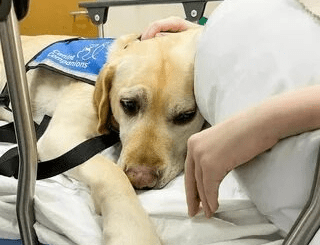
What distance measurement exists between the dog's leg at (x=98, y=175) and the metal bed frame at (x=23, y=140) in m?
0.16

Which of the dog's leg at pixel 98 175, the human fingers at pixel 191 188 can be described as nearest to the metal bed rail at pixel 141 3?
the dog's leg at pixel 98 175

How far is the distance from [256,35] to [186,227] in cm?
39

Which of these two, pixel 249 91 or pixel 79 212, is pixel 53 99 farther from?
pixel 249 91

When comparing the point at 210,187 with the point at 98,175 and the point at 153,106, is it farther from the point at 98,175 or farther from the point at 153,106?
the point at 153,106

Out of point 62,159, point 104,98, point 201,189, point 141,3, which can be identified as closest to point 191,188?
point 201,189

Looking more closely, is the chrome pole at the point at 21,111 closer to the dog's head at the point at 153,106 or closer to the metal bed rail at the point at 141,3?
the dog's head at the point at 153,106

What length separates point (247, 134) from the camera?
73cm

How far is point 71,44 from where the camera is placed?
1.65 meters

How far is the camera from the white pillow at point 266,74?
735 mm

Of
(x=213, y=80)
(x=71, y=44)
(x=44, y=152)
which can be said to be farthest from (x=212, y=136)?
(x=71, y=44)

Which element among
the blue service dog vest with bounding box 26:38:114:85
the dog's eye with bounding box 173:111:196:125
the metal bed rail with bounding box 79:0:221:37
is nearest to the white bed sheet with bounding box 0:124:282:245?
the dog's eye with bounding box 173:111:196:125

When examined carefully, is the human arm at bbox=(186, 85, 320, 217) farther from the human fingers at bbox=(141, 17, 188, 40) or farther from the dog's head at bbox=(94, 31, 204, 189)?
the human fingers at bbox=(141, 17, 188, 40)

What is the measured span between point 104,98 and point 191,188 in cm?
62

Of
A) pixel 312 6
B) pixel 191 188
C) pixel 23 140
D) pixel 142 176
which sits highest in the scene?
pixel 312 6
